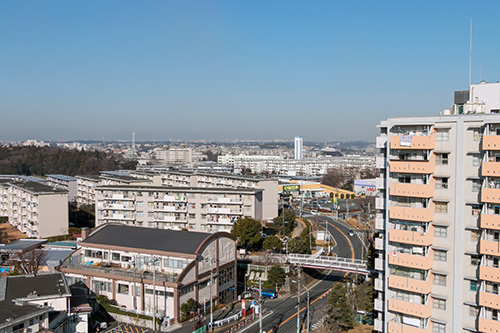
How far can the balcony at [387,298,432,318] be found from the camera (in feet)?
33.2

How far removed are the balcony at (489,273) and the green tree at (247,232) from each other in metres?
15.1

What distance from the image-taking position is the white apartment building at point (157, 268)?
Answer: 52.5 feet

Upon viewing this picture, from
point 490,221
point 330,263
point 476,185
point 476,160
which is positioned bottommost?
point 330,263

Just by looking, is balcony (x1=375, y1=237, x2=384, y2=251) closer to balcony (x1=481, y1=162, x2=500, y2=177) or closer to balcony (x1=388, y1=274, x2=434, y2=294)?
balcony (x1=388, y1=274, x2=434, y2=294)

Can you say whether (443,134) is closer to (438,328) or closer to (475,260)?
(475,260)

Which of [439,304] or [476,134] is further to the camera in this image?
[439,304]

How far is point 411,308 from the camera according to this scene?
1030 centimetres

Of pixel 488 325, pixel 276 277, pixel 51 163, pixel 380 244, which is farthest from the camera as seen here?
pixel 51 163

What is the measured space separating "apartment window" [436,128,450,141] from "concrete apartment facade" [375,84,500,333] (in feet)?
0.04

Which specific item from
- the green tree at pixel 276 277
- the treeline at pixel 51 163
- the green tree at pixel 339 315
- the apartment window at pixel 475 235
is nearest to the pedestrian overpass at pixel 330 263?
the green tree at pixel 276 277

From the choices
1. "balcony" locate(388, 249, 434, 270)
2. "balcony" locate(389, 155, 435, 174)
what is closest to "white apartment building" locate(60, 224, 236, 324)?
"balcony" locate(388, 249, 434, 270)

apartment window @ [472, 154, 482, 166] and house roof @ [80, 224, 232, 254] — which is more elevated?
apartment window @ [472, 154, 482, 166]

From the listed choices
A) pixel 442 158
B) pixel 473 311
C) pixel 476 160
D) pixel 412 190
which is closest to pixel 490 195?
pixel 476 160

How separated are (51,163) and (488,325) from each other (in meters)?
66.5
